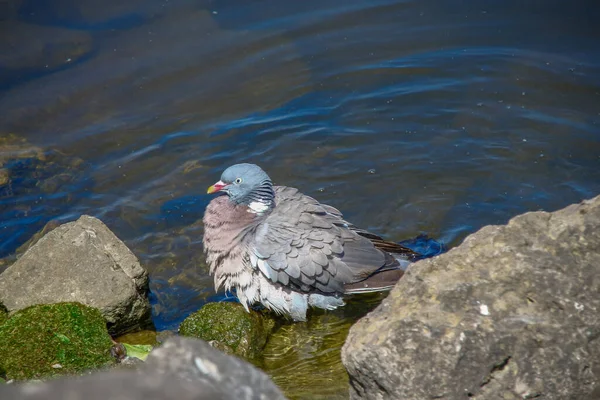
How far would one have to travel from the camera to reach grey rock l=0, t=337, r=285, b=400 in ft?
7.38

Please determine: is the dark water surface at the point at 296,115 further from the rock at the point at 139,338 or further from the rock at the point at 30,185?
the rock at the point at 139,338

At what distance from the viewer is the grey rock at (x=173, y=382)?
88.6 inches

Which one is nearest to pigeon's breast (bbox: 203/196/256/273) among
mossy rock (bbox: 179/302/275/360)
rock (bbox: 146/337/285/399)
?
mossy rock (bbox: 179/302/275/360)

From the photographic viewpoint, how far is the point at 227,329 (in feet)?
18.1

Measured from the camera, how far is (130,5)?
34.2 ft

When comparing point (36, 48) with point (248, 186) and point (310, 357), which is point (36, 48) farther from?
point (310, 357)

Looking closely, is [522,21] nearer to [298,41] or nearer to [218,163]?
[298,41]

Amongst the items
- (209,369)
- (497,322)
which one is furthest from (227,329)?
(209,369)

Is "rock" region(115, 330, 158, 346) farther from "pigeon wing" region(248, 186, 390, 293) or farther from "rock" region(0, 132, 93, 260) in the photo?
"rock" region(0, 132, 93, 260)

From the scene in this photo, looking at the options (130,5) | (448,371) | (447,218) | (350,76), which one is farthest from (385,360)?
(130,5)

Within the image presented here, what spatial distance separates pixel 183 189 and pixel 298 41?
10.6 ft

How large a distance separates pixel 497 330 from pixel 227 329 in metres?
2.62

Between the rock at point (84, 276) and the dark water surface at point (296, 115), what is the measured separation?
56 centimetres

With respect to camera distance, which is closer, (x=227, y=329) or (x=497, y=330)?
(x=497, y=330)
